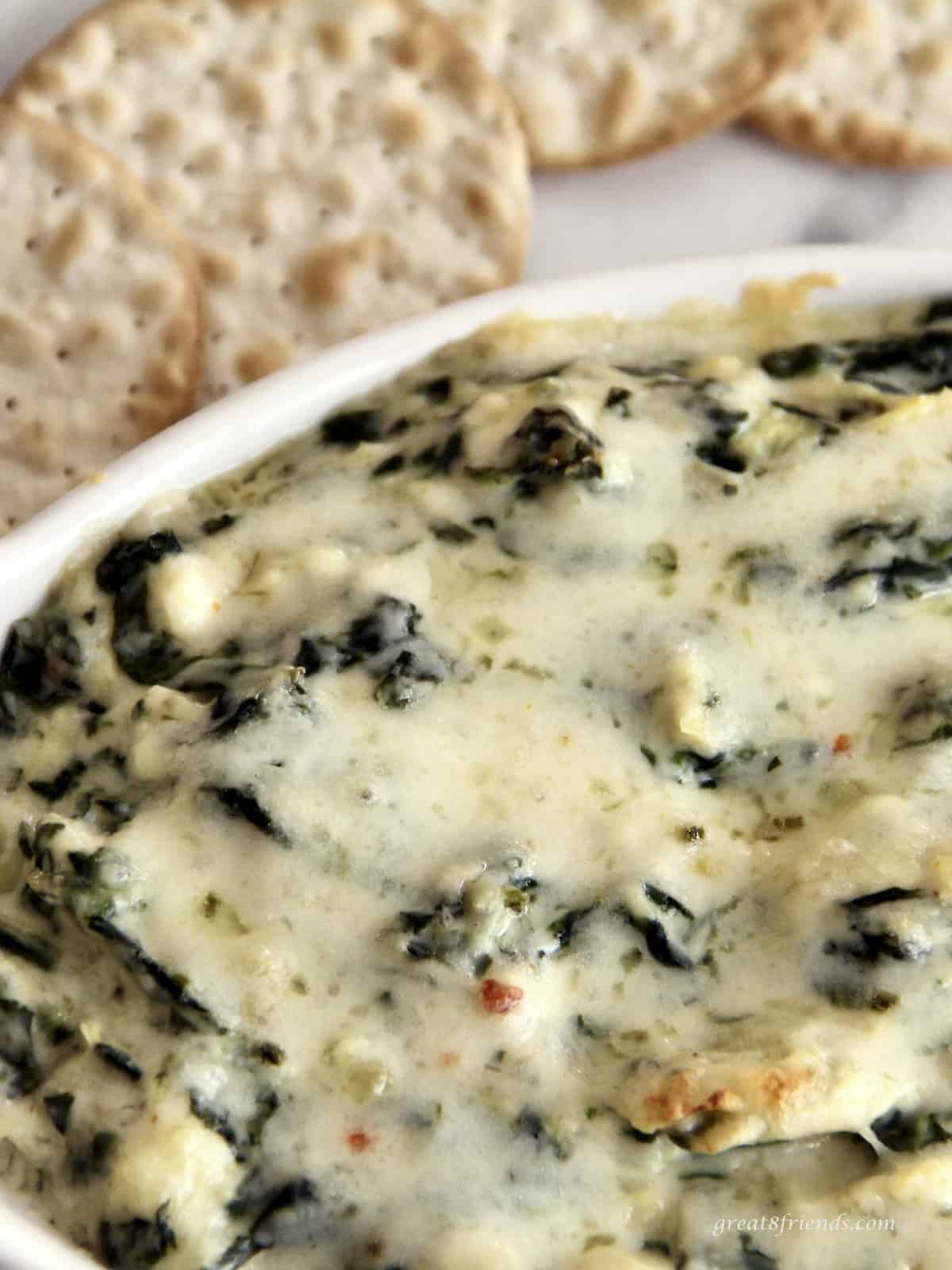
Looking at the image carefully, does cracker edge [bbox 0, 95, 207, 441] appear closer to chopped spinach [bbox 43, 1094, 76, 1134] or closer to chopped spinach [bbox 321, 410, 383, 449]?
chopped spinach [bbox 321, 410, 383, 449]

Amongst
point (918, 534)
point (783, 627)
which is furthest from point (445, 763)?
point (918, 534)

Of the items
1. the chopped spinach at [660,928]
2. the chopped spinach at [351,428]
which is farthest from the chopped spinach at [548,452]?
the chopped spinach at [660,928]

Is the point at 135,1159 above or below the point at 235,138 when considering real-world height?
below

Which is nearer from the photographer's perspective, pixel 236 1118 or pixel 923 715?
pixel 236 1118

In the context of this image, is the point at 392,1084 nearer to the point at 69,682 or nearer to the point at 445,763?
the point at 445,763

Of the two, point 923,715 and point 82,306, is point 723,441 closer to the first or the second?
point 923,715

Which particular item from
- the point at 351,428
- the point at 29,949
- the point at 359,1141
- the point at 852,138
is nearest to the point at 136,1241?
the point at 359,1141
